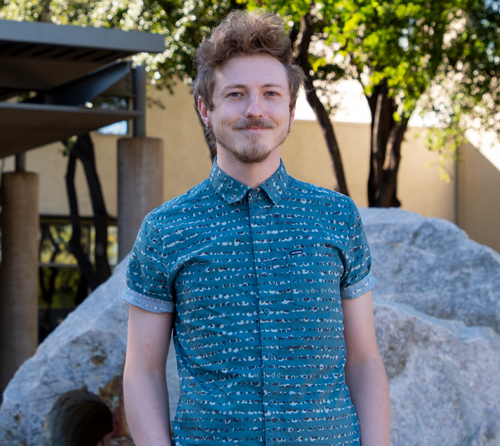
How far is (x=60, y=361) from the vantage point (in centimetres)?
495

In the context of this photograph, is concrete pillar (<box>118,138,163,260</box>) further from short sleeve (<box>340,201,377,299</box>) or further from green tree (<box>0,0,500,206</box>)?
short sleeve (<box>340,201,377,299</box>)

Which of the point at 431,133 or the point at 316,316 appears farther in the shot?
the point at 431,133

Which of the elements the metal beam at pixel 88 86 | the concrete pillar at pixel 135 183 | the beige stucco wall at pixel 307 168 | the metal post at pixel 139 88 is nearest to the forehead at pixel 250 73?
the metal beam at pixel 88 86

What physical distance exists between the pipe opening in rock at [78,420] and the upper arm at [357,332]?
314 centimetres

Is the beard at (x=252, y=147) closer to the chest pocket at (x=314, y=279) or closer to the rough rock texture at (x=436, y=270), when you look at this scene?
the chest pocket at (x=314, y=279)

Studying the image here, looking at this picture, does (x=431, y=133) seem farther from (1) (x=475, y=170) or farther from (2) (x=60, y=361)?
(2) (x=60, y=361)

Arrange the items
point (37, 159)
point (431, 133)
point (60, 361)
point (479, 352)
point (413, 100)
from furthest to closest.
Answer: point (37, 159)
point (431, 133)
point (413, 100)
point (60, 361)
point (479, 352)

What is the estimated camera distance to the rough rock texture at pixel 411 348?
426cm

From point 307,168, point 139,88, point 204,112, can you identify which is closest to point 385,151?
point 139,88

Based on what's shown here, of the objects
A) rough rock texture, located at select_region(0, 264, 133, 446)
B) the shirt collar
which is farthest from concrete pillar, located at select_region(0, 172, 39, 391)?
the shirt collar

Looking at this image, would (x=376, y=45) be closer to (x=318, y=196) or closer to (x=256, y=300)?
(x=318, y=196)

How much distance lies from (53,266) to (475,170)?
39.5 ft

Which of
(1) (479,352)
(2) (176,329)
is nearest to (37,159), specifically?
(1) (479,352)

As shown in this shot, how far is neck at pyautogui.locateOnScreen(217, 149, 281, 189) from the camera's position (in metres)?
2.14
